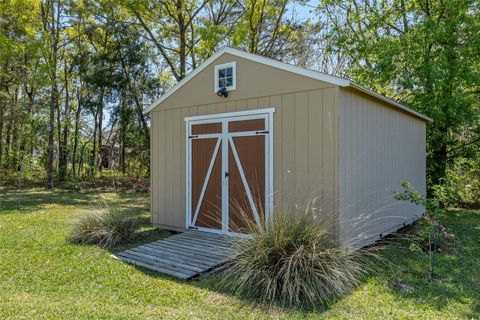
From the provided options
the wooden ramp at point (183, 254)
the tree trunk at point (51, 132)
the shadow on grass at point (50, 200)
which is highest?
the tree trunk at point (51, 132)

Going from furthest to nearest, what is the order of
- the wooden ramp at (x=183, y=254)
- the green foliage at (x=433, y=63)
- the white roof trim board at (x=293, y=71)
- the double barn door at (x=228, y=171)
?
1. the green foliage at (x=433, y=63)
2. the double barn door at (x=228, y=171)
3. the white roof trim board at (x=293, y=71)
4. the wooden ramp at (x=183, y=254)

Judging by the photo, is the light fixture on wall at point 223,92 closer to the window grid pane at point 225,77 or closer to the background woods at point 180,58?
the window grid pane at point 225,77

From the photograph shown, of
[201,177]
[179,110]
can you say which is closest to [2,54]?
[179,110]

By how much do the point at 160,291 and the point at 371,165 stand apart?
11.6 ft

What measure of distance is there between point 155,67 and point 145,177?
481 centimetres

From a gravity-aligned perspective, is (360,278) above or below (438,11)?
below

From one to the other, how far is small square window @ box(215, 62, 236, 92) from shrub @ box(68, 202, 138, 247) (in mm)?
2704

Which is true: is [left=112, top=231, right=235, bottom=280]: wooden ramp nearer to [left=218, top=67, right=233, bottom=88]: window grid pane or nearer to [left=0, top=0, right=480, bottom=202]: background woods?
[left=218, top=67, right=233, bottom=88]: window grid pane

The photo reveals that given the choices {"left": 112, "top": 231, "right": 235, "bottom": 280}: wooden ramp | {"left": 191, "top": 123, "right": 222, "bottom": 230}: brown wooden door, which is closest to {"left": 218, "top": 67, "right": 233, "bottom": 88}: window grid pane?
{"left": 191, "top": 123, "right": 222, "bottom": 230}: brown wooden door

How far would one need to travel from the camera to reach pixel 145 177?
14531 millimetres

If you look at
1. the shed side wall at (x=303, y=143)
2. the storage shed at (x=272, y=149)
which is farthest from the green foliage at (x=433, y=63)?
the shed side wall at (x=303, y=143)

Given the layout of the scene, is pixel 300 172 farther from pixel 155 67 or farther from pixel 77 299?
pixel 155 67

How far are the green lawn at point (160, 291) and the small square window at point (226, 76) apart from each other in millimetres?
3000

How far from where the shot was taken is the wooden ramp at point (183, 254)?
4363mm
